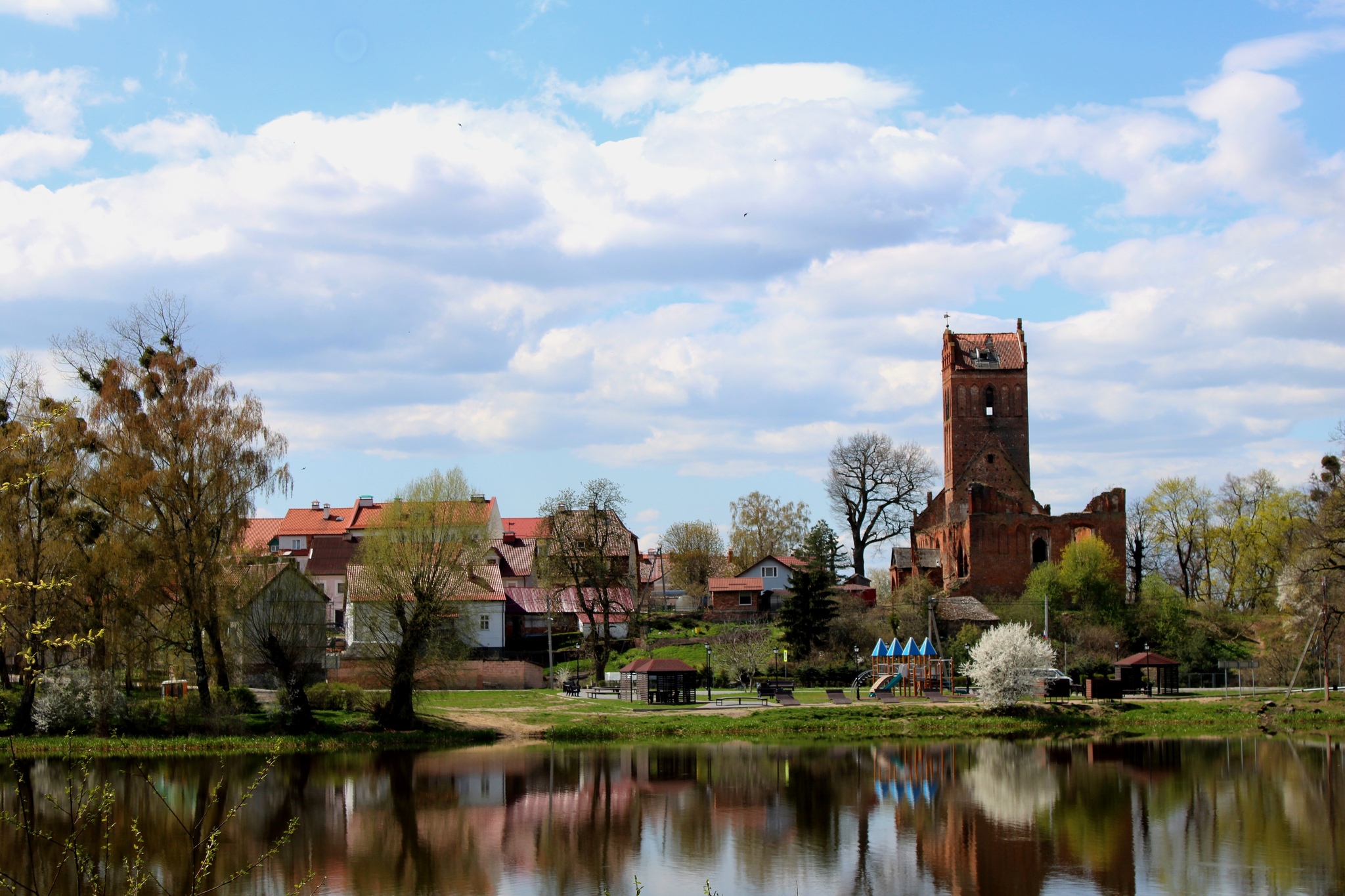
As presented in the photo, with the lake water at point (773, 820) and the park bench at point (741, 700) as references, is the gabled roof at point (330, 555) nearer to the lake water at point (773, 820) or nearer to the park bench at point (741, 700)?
the park bench at point (741, 700)

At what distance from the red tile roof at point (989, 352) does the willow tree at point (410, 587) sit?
185 ft

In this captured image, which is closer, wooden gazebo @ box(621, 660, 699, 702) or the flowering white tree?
the flowering white tree

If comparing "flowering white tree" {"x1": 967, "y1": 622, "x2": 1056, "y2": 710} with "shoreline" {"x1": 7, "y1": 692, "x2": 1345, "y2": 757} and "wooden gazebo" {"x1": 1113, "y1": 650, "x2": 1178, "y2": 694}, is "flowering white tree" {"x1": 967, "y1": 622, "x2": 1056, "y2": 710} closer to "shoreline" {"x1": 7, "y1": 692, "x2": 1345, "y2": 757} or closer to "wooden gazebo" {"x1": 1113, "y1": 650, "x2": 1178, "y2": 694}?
"shoreline" {"x1": 7, "y1": 692, "x2": 1345, "y2": 757}

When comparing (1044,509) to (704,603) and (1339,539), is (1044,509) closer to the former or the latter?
(704,603)

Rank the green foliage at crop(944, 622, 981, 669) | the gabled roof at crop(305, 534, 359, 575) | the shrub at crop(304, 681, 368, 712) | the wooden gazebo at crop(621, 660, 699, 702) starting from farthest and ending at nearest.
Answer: the gabled roof at crop(305, 534, 359, 575) < the green foliage at crop(944, 622, 981, 669) < the wooden gazebo at crop(621, 660, 699, 702) < the shrub at crop(304, 681, 368, 712)

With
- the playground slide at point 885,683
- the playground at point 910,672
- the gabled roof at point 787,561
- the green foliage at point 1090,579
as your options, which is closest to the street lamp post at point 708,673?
the playground at point 910,672

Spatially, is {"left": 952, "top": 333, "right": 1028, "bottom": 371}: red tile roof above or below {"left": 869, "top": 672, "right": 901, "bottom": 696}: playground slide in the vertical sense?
above

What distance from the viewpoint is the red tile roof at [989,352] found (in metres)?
90.9

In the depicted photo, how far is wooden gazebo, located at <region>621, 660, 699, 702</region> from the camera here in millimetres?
48969

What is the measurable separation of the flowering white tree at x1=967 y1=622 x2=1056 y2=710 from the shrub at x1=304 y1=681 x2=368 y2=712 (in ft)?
76.0

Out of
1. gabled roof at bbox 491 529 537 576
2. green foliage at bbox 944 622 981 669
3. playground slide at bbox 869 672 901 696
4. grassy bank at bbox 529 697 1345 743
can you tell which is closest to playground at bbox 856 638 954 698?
playground slide at bbox 869 672 901 696

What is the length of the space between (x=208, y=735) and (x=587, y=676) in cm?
2554

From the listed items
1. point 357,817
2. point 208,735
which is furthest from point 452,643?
point 357,817

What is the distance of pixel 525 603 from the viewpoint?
75.3m
